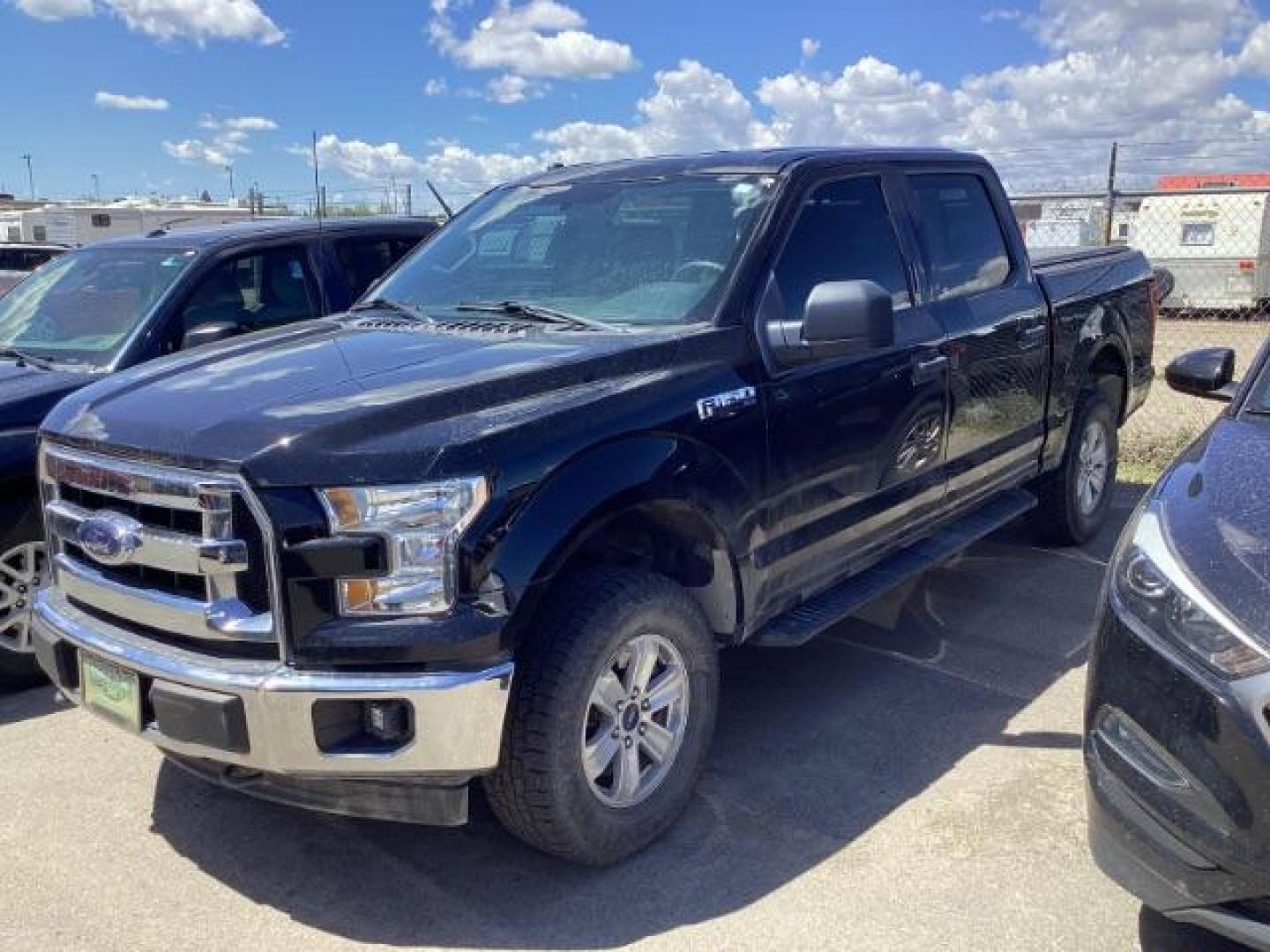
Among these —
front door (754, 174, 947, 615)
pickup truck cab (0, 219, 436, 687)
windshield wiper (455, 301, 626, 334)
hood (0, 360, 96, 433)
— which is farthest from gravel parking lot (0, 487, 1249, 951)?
windshield wiper (455, 301, 626, 334)

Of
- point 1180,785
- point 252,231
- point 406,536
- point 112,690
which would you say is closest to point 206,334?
point 252,231

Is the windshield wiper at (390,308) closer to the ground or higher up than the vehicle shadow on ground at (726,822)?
higher up

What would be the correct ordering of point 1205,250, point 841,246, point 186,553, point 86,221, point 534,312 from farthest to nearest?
point 86,221 → point 1205,250 → point 841,246 → point 534,312 → point 186,553

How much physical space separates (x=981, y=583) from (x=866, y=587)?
67.9 inches

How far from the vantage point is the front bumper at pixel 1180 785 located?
230cm

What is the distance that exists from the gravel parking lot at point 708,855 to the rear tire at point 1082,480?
71.0 inches

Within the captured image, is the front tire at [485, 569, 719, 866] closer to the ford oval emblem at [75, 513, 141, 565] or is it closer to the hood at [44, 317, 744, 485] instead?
the hood at [44, 317, 744, 485]

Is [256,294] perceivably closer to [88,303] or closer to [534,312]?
[88,303]

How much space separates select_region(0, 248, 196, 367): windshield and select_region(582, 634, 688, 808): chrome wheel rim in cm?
304

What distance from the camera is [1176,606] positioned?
2.56m

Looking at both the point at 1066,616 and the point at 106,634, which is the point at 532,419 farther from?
the point at 1066,616

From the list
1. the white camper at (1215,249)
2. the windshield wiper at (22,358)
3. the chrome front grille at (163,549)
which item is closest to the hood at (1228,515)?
the chrome front grille at (163,549)

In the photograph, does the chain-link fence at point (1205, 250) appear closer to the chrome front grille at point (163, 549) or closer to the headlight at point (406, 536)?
the headlight at point (406, 536)

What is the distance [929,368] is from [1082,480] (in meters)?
2.22
